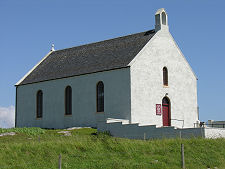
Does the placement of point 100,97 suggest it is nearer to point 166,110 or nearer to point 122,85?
point 122,85

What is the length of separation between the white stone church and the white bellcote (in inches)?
0.8

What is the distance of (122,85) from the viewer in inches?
1587

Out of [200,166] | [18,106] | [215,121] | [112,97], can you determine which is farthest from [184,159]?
[18,106]

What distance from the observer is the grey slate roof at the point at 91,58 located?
140ft

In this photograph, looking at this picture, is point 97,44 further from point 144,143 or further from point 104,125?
point 144,143

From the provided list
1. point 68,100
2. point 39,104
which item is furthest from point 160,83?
point 39,104

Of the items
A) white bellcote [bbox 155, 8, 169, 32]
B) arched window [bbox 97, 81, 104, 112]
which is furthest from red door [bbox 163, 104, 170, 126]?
white bellcote [bbox 155, 8, 169, 32]

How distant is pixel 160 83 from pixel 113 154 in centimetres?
1921

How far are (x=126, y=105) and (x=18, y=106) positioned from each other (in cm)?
1889

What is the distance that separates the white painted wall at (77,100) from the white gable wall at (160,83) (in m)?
1.22

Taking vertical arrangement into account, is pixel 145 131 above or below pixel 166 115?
below

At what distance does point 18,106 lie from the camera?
175ft

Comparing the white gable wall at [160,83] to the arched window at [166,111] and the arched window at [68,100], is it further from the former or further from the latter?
the arched window at [68,100]

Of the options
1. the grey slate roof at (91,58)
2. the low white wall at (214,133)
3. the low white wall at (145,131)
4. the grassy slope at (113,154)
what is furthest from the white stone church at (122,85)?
the grassy slope at (113,154)
